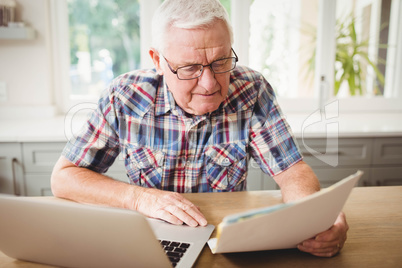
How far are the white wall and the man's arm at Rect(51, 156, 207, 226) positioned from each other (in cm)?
139

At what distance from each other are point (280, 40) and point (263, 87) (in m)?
1.40

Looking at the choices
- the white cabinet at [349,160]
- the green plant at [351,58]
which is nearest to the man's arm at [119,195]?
the white cabinet at [349,160]

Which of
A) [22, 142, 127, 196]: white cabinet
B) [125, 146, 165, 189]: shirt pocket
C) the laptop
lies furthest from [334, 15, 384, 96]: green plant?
the laptop

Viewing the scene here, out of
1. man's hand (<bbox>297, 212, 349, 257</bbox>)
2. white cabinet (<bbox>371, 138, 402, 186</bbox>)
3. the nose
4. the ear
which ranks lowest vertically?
white cabinet (<bbox>371, 138, 402, 186</bbox>)

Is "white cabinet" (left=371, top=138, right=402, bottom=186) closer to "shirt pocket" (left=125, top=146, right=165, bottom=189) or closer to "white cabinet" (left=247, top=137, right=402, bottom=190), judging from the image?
"white cabinet" (left=247, top=137, right=402, bottom=190)

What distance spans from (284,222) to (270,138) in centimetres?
70

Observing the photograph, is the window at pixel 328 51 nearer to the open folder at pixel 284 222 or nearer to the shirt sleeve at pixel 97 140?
the shirt sleeve at pixel 97 140

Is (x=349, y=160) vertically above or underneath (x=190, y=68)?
underneath

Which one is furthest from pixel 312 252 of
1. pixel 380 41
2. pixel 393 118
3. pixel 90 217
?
pixel 380 41

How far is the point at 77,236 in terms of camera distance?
0.60 metres

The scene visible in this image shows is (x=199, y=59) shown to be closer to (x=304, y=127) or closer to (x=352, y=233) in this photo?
(x=352, y=233)

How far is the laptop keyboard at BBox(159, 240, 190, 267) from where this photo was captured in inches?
28.6

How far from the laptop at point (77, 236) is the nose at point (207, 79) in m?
0.53

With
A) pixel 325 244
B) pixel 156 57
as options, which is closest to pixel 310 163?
pixel 156 57
